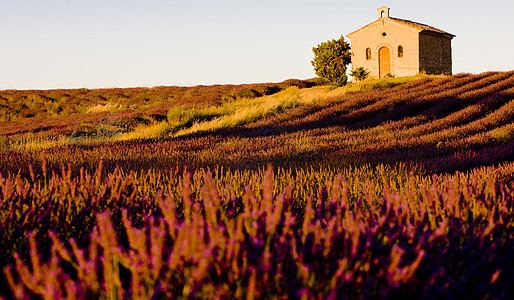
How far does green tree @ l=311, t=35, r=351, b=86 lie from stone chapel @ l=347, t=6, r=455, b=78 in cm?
573

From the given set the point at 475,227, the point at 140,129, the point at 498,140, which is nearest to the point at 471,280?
the point at 475,227

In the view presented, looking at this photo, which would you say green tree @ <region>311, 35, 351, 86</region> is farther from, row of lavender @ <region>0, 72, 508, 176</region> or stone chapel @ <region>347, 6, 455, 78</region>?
row of lavender @ <region>0, 72, 508, 176</region>

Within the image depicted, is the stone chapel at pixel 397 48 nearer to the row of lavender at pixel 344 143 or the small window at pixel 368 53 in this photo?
the small window at pixel 368 53

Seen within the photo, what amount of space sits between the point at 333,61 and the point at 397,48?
7115 millimetres

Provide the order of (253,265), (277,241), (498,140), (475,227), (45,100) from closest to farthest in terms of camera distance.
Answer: (253,265) < (277,241) < (475,227) < (498,140) < (45,100)

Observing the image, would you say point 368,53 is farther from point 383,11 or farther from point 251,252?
point 251,252

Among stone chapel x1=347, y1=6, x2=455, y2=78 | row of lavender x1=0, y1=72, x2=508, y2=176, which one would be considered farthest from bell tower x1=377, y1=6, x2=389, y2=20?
row of lavender x1=0, y1=72, x2=508, y2=176

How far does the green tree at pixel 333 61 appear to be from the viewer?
85.5ft

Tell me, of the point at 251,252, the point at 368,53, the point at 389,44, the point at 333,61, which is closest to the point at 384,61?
the point at 389,44

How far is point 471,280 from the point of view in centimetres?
165

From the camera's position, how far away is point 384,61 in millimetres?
31484

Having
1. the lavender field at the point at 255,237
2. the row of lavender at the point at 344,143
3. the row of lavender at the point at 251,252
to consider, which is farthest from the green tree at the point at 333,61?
the row of lavender at the point at 251,252

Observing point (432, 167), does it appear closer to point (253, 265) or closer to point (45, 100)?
point (253, 265)

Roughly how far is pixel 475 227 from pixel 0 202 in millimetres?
2567
